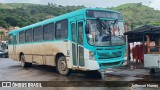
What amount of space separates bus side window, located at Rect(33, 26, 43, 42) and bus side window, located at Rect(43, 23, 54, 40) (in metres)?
0.50

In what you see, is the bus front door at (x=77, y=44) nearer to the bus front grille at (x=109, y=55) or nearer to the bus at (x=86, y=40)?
the bus at (x=86, y=40)

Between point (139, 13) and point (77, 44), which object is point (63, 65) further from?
point (139, 13)

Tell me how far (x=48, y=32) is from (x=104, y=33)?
14.0ft

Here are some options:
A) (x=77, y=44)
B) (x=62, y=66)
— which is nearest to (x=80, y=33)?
(x=77, y=44)

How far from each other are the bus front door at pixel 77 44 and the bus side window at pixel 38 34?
12.6ft

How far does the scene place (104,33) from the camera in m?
11.0

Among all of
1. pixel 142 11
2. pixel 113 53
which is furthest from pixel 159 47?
pixel 142 11

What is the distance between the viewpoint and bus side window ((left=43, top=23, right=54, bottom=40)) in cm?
1362

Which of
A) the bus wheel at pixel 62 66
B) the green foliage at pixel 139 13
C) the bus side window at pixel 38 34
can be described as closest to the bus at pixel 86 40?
the bus wheel at pixel 62 66

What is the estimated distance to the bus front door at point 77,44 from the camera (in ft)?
36.2

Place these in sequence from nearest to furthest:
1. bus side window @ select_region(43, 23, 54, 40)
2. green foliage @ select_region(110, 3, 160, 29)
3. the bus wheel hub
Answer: the bus wheel hub < bus side window @ select_region(43, 23, 54, 40) < green foliage @ select_region(110, 3, 160, 29)

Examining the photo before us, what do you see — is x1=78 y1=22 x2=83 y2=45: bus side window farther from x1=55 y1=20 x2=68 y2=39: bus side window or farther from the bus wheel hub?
the bus wheel hub

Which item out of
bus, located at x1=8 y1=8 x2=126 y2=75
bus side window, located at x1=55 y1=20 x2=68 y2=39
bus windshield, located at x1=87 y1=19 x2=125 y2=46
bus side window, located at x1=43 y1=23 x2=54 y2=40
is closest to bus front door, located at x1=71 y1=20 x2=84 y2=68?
bus, located at x1=8 y1=8 x2=126 y2=75

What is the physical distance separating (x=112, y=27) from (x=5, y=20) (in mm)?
62168
